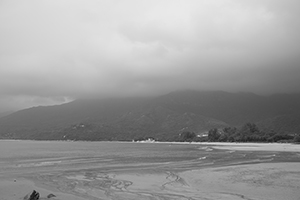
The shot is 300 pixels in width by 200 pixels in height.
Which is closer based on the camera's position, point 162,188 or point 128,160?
point 162,188

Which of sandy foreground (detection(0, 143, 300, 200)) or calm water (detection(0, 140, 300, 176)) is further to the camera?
calm water (detection(0, 140, 300, 176))

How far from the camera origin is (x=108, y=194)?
24922 millimetres

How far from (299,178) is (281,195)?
10305mm

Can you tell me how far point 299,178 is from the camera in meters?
32.0

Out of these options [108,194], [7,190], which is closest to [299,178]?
[108,194]

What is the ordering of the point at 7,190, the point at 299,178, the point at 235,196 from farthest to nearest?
the point at 299,178 < the point at 7,190 < the point at 235,196

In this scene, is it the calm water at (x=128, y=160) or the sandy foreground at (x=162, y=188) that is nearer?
the sandy foreground at (x=162, y=188)

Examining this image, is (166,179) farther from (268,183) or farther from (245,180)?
(268,183)

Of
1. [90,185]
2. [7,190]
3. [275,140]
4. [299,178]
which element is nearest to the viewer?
[7,190]

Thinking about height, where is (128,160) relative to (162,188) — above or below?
below

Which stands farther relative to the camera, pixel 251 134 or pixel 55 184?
pixel 251 134

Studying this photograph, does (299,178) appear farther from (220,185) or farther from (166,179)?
(166,179)

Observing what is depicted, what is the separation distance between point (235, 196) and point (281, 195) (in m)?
3.76

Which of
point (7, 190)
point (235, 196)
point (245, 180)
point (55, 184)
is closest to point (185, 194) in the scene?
point (235, 196)
